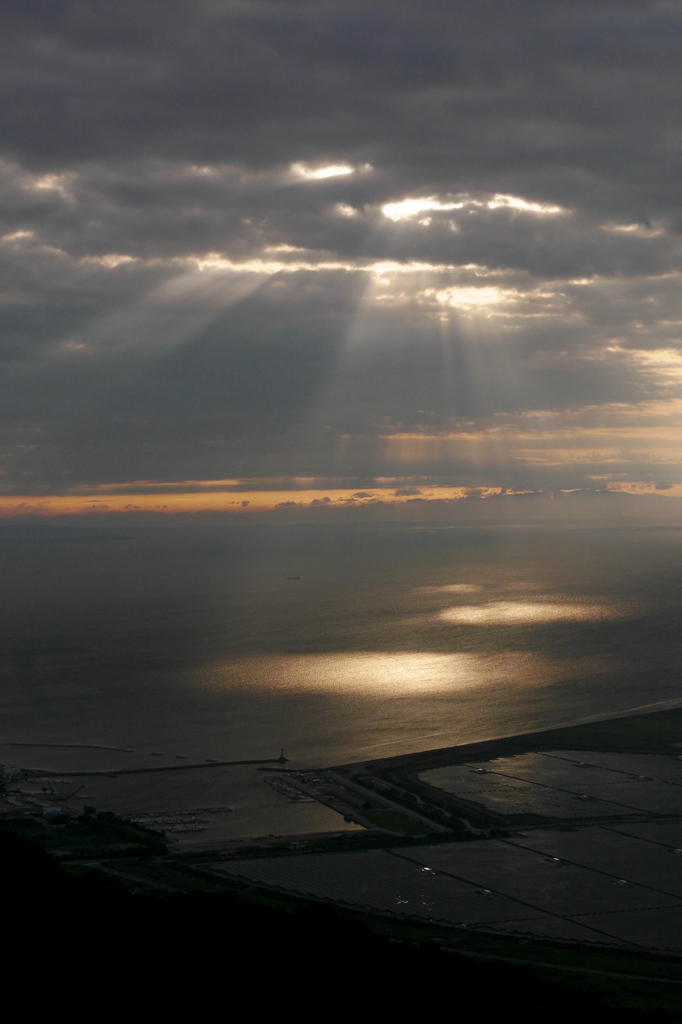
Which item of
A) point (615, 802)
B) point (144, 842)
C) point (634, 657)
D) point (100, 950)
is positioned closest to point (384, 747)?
point (615, 802)

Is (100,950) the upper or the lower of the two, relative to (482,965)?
upper

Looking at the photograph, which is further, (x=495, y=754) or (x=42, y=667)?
(x=42, y=667)

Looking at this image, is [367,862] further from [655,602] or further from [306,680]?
[655,602]

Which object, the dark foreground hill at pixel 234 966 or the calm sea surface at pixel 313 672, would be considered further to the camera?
the calm sea surface at pixel 313 672

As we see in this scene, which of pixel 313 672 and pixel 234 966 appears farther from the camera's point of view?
pixel 313 672

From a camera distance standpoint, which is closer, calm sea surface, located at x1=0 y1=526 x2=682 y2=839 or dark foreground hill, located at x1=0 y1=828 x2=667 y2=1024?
dark foreground hill, located at x1=0 y1=828 x2=667 y2=1024

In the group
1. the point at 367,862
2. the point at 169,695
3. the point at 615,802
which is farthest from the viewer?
the point at 169,695

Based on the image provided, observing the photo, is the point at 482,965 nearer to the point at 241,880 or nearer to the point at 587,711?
the point at 241,880

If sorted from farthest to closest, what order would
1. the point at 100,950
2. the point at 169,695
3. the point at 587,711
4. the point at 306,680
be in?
the point at 306,680 < the point at 169,695 < the point at 587,711 < the point at 100,950

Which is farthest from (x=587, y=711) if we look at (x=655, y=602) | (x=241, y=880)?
(x=655, y=602)
